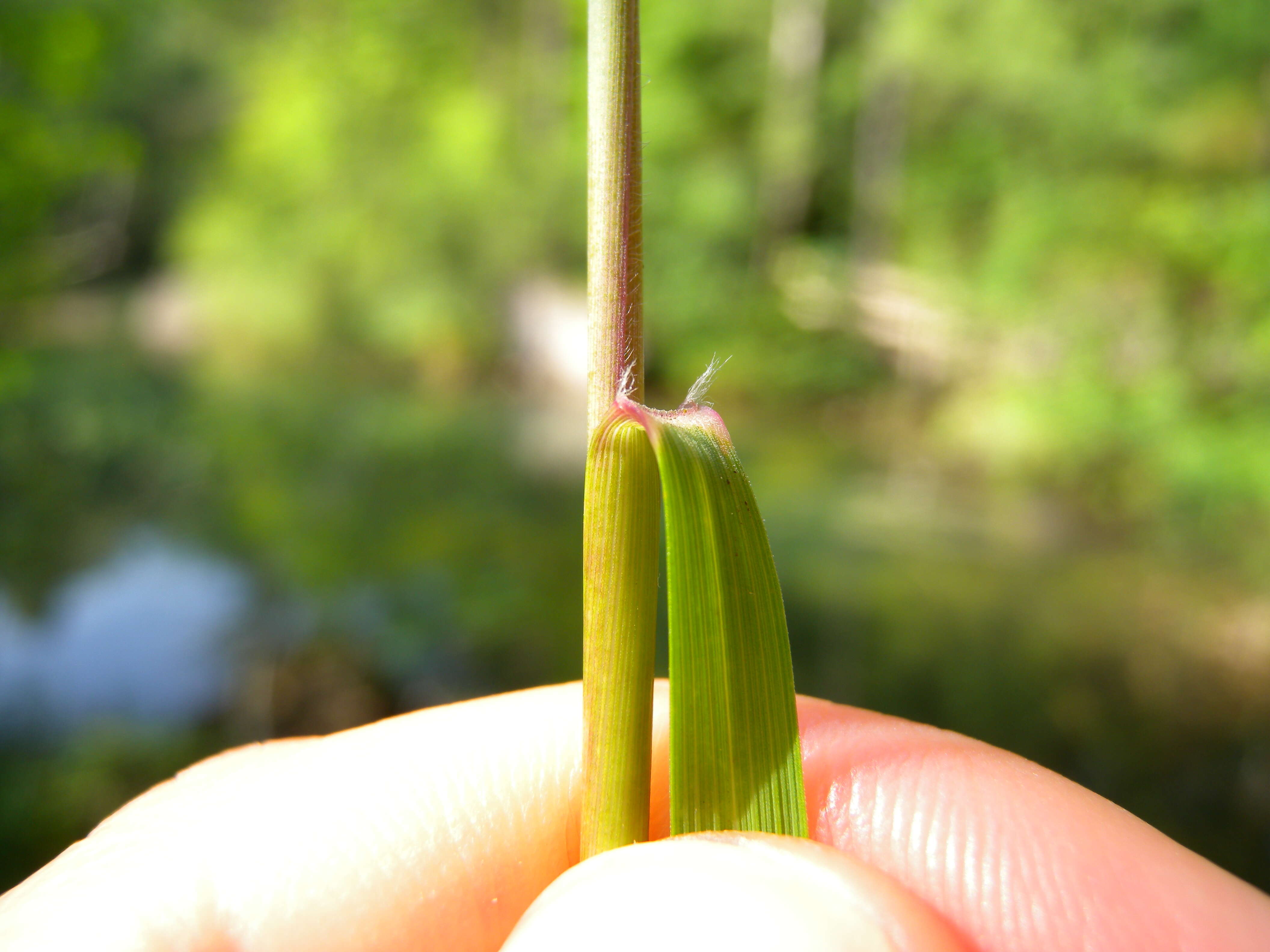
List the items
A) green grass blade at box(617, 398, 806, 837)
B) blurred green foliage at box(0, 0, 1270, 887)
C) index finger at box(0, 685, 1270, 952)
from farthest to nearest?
1. blurred green foliage at box(0, 0, 1270, 887)
2. index finger at box(0, 685, 1270, 952)
3. green grass blade at box(617, 398, 806, 837)

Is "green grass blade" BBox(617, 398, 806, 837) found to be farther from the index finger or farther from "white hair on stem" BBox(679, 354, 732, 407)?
the index finger

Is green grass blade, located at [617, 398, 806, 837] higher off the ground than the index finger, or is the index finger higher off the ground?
green grass blade, located at [617, 398, 806, 837]

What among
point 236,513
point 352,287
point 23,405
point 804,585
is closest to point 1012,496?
point 804,585

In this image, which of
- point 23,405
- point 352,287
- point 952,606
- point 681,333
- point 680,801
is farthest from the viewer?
point 352,287

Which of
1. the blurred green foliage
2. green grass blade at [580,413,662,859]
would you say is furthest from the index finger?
the blurred green foliage

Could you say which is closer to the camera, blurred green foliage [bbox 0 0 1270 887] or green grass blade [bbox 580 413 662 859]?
green grass blade [bbox 580 413 662 859]

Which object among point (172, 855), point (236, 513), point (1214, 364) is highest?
point (172, 855)

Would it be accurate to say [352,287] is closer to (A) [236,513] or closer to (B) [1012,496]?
(A) [236,513]

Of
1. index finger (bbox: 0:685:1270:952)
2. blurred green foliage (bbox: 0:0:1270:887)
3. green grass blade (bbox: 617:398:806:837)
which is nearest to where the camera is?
green grass blade (bbox: 617:398:806:837)
